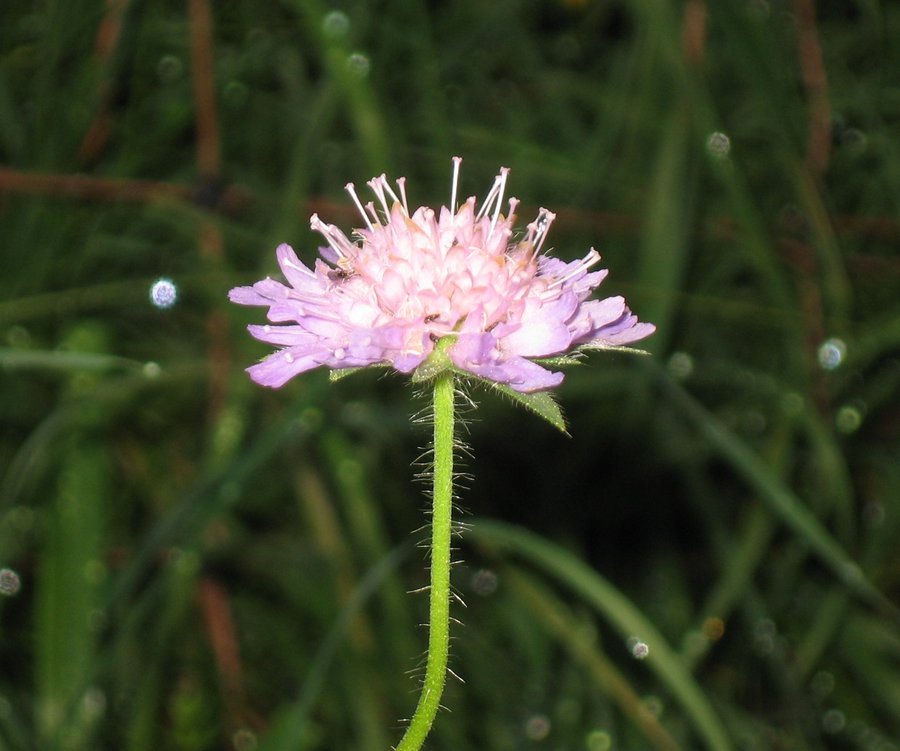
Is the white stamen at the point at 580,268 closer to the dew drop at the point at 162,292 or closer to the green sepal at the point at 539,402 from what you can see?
the green sepal at the point at 539,402

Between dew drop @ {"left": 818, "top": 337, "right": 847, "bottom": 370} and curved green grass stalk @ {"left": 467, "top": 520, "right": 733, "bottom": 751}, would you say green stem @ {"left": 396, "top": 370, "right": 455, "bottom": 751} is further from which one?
dew drop @ {"left": 818, "top": 337, "right": 847, "bottom": 370}

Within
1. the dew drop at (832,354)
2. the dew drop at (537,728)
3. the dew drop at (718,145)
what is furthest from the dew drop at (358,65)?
the dew drop at (537,728)

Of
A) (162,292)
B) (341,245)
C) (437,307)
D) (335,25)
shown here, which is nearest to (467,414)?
(162,292)

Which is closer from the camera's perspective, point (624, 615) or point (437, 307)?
point (437, 307)

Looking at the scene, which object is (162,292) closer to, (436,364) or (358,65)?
(358,65)

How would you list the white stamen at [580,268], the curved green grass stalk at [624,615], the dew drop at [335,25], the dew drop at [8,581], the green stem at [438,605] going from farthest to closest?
the dew drop at [335,25], the dew drop at [8,581], the curved green grass stalk at [624,615], the white stamen at [580,268], the green stem at [438,605]

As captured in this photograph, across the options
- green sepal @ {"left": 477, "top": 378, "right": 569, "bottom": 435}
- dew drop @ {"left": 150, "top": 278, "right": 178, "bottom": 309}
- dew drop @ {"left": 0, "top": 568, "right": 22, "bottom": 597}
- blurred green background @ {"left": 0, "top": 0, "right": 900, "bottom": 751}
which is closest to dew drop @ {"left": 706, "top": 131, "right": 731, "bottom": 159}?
blurred green background @ {"left": 0, "top": 0, "right": 900, "bottom": 751}
